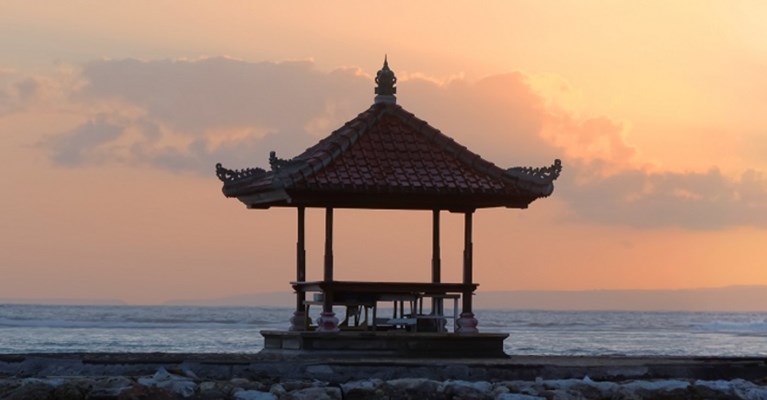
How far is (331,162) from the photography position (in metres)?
22.6

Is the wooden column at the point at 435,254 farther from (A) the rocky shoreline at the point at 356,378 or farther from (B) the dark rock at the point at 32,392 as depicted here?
(B) the dark rock at the point at 32,392

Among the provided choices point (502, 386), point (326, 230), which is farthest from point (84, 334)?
point (502, 386)

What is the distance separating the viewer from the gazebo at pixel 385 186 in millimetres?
22422

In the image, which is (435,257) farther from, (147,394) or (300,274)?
(147,394)

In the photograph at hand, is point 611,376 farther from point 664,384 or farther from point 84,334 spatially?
point 84,334

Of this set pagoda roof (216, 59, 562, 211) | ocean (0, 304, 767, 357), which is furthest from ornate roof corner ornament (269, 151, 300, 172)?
ocean (0, 304, 767, 357)

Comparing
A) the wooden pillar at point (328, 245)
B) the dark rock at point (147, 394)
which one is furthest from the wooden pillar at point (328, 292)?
the dark rock at point (147, 394)

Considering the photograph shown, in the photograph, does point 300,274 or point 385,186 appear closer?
point 385,186

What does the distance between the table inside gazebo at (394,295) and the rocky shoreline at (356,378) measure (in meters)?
1.42

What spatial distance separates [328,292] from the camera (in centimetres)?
2269

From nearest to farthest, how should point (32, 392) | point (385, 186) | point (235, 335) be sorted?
point (32, 392) < point (385, 186) < point (235, 335)

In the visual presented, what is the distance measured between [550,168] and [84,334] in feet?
111

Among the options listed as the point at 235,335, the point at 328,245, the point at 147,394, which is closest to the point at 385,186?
the point at 328,245

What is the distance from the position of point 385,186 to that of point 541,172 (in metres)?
2.54
